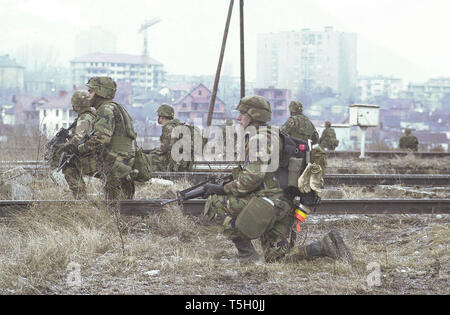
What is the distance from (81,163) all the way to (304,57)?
13975 cm

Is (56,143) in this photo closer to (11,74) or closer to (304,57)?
(11,74)

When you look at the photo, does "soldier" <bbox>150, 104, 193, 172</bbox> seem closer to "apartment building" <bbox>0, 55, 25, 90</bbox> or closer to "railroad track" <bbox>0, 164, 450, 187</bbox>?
"railroad track" <bbox>0, 164, 450, 187</bbox>

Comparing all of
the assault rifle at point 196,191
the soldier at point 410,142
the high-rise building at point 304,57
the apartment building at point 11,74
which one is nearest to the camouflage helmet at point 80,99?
the assault rifle at point 196,191

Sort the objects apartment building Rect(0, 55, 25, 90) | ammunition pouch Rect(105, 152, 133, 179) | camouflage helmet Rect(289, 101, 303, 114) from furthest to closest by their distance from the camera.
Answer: apartment building Rect(0, 55, 25, 90) < camouflage helmet Rect(289, 101, 303, 114) < ammunition pouch Rect(105, 152, 133, 179)

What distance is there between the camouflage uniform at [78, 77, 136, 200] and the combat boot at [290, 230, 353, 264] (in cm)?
262

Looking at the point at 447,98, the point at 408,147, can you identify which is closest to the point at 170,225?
the point at 408,147

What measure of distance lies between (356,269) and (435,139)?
203 feet

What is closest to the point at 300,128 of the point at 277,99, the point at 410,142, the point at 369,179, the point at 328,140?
the point at 369,179

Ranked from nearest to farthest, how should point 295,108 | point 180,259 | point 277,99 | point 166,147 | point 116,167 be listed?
1. point 180,259
2. point 116,167
3. point 166,147
4. point 295,108
5. point 277,99

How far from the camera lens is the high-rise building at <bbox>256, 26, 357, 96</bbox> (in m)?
145

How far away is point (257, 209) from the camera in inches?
221

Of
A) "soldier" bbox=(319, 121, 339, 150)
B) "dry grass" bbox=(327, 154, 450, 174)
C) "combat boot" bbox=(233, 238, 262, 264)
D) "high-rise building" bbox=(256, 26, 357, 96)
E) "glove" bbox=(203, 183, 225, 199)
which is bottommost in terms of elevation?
"dry grass" bbox=(327, 154, 450, 174)

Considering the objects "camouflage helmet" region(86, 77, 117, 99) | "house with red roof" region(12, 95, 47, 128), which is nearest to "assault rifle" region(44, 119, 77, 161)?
"camouflage helmet" region(86, 77, 117, 99)
